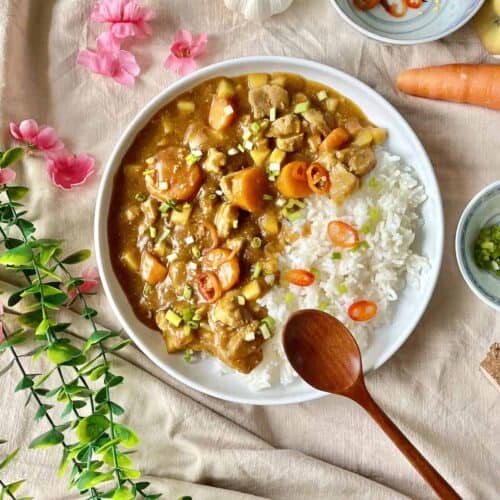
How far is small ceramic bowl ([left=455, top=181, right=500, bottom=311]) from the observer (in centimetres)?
331

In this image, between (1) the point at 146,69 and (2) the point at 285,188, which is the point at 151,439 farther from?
(1) the point at 146,69

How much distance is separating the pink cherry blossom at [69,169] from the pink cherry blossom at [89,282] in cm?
43

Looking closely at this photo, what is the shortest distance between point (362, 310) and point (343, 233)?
38 cm

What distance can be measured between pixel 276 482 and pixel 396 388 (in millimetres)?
760

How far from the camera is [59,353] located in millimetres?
2867

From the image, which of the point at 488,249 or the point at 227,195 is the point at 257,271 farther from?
the point at 488,249

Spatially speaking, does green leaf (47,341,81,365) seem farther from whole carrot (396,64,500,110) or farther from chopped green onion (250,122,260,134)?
whole carrot (396,64,500,110)

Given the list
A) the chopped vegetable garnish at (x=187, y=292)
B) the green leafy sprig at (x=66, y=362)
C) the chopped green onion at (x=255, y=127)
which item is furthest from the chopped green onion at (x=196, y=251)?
the chopped green onion at (x=255, y=127)

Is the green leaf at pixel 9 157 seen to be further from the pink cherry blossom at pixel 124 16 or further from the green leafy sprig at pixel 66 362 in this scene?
the pink cherry blossom at pixel 124 16

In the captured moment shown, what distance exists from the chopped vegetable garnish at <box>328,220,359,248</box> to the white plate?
354 millimetres

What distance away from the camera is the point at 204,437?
137 inches

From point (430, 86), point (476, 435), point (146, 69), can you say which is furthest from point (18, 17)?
point (476, 435)

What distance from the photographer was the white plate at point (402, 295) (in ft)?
10.8

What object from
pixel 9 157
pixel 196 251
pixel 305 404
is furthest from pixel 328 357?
pixel 9 157
